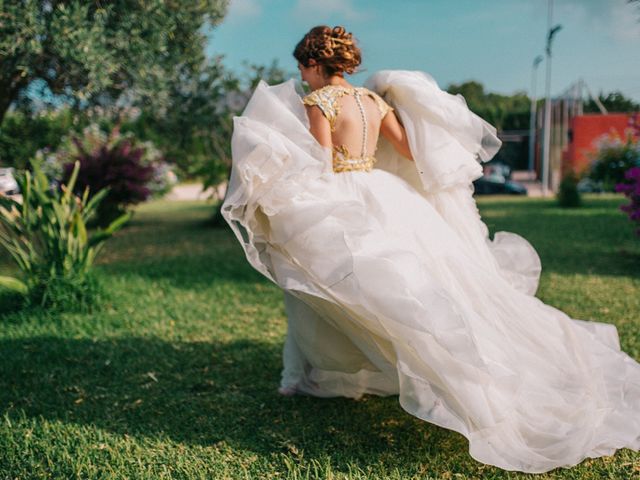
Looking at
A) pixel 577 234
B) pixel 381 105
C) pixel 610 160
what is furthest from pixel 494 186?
pixel 381 105

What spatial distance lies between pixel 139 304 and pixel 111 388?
207cm

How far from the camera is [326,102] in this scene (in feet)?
10.7

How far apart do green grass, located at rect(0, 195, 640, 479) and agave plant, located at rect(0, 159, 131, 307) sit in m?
0.26

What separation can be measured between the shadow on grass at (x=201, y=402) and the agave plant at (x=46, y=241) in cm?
85

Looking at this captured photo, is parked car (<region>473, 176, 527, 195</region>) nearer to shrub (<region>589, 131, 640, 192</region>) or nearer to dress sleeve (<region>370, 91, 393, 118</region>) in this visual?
shrub (<region>589, 131, 640, 192</region>)

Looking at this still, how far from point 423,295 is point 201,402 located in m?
1.65

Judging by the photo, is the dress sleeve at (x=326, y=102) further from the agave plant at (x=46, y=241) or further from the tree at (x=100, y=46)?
the tree at (x=100, y=46)

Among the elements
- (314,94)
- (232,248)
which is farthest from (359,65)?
(232,248)

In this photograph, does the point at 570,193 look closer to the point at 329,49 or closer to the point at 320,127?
the point at 329,49

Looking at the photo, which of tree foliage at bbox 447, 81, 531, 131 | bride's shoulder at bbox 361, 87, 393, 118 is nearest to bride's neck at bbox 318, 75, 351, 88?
bride's shoulder at bbox 361, 87, 393, 118

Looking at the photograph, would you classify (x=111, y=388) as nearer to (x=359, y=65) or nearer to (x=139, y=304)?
(x=139, y=304)

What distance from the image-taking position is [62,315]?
5504 millimetres

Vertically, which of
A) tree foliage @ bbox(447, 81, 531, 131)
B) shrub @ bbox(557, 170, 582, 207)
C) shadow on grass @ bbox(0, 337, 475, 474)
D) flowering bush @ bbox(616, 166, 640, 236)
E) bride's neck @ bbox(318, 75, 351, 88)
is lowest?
shadow on grass @ bbox(0, 337, 475, 474)

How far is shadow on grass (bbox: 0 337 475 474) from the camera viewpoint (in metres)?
3.11
